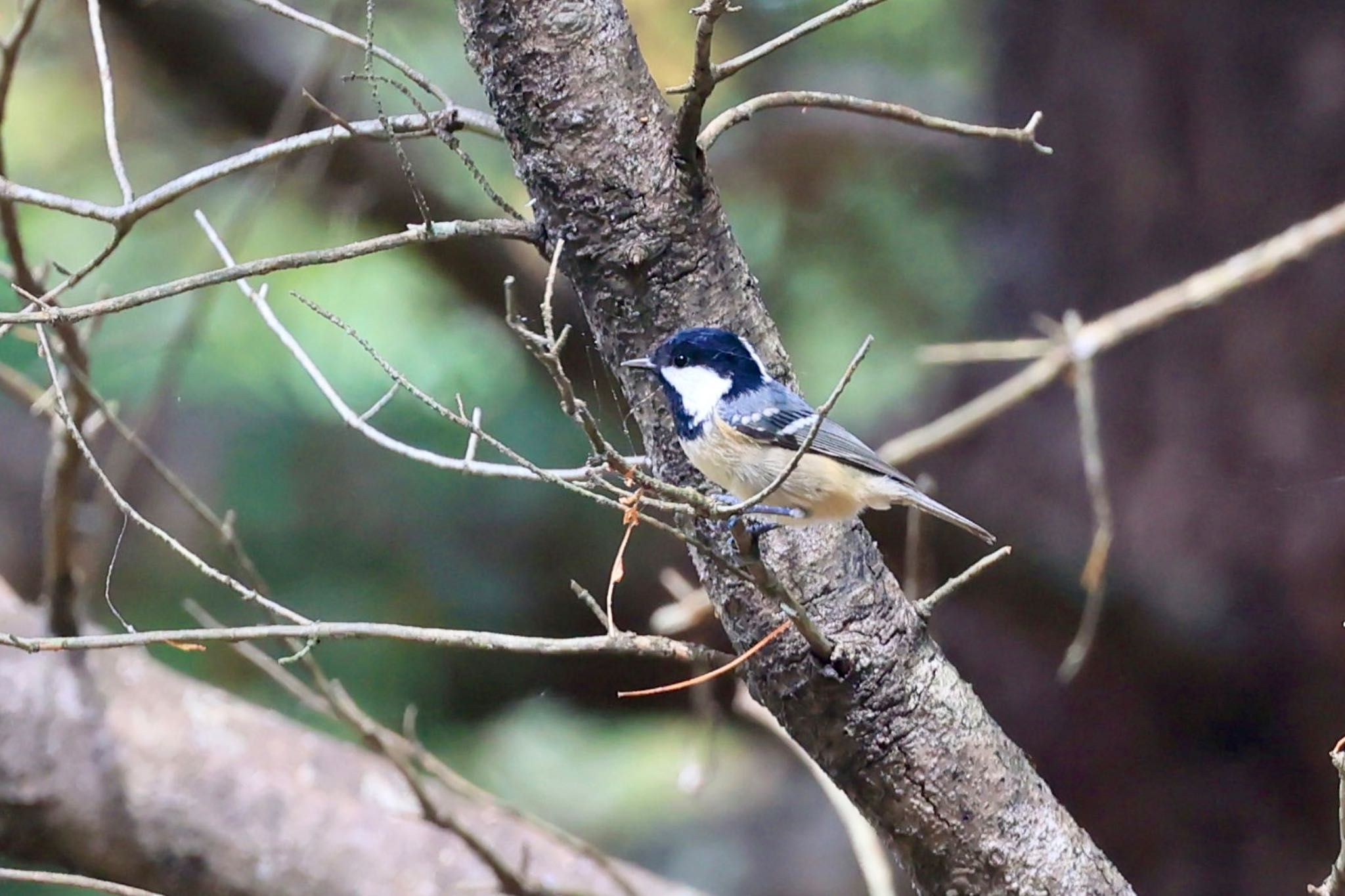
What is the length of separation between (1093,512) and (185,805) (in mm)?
1771

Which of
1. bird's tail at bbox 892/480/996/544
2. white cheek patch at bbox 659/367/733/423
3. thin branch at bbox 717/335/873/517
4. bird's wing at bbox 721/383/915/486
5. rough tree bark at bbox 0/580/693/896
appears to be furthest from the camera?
rough tree bark at bbox 0/580/693/896

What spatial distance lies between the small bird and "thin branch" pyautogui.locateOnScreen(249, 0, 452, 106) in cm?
30

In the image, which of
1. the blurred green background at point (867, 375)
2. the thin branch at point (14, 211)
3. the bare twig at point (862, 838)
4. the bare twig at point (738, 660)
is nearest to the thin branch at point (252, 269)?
the bare twig at point (738, 660)

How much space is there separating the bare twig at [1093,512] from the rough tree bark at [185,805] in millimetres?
852

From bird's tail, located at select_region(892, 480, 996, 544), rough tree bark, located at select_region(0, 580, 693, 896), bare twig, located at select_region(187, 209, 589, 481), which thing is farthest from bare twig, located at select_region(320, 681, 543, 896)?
bird's tail, located at select_region(892, 480, 996, 544)

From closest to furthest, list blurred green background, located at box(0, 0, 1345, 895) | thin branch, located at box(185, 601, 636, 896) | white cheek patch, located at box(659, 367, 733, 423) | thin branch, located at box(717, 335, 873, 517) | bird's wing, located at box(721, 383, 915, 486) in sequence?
thin branch, located at box(717, 335, 873, 517) → white cheek patch, located at box(659, 367, 733, 423) → bird's wing, located at box(721, 383, 915, 486) → thin branch, located at box(185, 601, 636, 896) → blurred green background, located at box(0, 0, 1345, 895)

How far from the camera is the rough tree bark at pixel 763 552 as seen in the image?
1.01 meters

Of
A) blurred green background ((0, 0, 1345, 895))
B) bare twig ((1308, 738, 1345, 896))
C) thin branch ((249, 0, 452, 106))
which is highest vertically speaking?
blurred green background ((0, 0, 1345, 895))

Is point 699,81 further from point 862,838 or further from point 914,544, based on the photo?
point 862,838

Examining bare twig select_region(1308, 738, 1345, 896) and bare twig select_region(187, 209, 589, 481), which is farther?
bare twig select_region(187, 209, 589, 481)

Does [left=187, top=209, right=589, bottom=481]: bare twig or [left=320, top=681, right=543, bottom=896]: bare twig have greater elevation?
[left=187, top=209, right=589, bottom=481]: bare twig

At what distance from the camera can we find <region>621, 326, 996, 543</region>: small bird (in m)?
1.06

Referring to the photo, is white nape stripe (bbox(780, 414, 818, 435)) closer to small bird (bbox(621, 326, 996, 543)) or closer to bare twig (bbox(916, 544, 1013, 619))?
small bird (bbox(621, 326, 996, 543))

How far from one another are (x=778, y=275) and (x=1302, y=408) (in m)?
1.22
